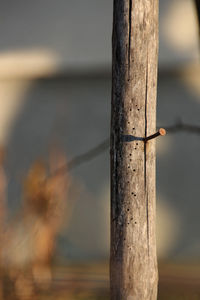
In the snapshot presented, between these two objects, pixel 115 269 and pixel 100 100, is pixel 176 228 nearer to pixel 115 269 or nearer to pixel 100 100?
pixel 100 100

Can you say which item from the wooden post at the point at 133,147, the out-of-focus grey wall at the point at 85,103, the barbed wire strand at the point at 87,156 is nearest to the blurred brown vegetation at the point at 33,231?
the barbed wire strand at the point at 87,156

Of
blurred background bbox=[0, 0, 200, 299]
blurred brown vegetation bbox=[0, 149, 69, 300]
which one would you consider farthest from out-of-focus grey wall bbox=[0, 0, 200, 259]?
blurred brown vegetation bbox=[0, 149, 69, 300]

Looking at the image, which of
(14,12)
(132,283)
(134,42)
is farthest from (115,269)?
(14,12)

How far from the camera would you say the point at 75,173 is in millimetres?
5621

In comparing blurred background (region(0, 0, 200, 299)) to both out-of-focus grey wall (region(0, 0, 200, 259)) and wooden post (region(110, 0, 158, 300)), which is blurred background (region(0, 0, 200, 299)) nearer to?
out-of-focus grey wall (region(0, 0, 200, 259))

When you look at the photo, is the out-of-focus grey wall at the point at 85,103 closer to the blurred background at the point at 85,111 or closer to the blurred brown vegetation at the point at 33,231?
the blurred background at the point at 85,111

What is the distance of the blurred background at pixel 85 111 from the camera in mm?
5512

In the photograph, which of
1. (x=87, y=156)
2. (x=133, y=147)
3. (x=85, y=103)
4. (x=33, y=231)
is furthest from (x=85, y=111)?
(x=133, y=147)

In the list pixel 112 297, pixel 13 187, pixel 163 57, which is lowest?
pixel 112 297

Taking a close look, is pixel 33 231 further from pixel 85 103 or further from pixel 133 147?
pixel 133 147

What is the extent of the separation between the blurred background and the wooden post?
243 centimetres

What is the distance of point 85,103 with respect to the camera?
5715 millimetres

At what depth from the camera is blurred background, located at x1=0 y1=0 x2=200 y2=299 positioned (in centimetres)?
551

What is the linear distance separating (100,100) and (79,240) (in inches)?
53.9
